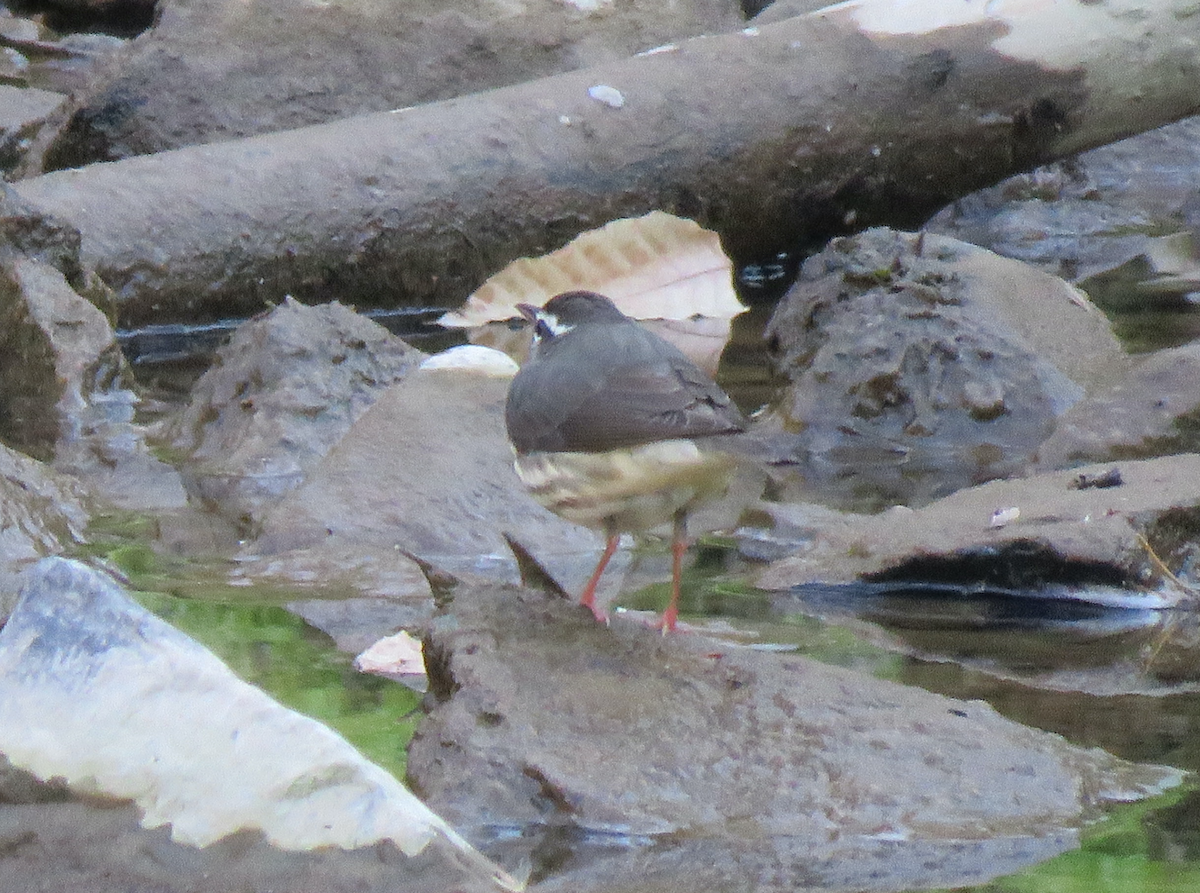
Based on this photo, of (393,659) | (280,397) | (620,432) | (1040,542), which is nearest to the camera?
(620,432)

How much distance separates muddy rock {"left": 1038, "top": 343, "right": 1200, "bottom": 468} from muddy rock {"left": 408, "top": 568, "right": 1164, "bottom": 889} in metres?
2.09

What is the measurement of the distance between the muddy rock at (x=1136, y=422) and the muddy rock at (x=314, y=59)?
15.1 ft

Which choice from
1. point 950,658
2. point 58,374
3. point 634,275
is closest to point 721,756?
point 950,658

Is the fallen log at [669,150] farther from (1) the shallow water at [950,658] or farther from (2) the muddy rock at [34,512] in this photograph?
(1) the shallow water at [950,658]

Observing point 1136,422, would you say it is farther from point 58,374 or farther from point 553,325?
point 58,374

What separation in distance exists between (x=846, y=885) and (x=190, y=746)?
0.96 metres

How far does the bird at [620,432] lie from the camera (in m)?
3.61

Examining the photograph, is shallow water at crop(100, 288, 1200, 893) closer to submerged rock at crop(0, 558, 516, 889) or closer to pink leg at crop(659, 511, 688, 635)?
pink leg at crop(659, 511, 688, 635)

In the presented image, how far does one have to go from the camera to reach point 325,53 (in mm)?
9117

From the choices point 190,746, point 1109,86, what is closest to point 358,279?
point 1109,86

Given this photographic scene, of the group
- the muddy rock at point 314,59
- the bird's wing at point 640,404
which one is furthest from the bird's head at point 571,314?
the muddy rock at point 314,59

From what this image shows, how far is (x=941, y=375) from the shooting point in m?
6.10

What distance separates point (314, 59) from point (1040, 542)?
5.71 metres

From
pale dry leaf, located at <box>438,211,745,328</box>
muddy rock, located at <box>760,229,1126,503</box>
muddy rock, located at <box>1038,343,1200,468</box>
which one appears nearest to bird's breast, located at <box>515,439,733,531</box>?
muddy rock, located at <box>1038,343,1200,468</box>
